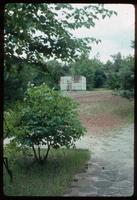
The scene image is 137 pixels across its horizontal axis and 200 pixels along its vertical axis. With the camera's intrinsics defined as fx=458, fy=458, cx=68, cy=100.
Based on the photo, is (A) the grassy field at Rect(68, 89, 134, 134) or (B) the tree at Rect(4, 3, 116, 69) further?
(A) the grassy field at Rect(68, 89, 134, 134)

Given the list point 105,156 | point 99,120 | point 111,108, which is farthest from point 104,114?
point 105,156

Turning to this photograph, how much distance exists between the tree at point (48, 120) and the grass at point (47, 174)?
322 millimetres

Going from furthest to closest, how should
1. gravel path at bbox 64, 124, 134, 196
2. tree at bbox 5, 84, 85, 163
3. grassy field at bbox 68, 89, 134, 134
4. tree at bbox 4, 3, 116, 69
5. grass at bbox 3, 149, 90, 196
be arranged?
grassy field at bbox 68, 89, 134, 134, tree at bbox 5, 84, 85, 163, gravel path at bbox 64, 124, 134, 196, grass at bbox 3, 149, 90, 196, tree at bbox 4, 3, 116, 69

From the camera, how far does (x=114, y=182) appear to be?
5777 mm

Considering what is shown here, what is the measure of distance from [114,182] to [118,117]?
6.94 meters

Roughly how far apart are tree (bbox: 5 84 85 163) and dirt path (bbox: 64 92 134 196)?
548mm

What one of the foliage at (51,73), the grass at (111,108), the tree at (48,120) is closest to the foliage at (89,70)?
the foliage at (51,73)

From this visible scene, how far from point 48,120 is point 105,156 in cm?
177

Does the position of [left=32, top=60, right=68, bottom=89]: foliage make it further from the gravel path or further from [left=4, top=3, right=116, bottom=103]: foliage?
the gravel path

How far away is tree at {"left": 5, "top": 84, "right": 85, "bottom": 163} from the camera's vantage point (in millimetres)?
6219

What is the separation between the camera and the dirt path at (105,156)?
539 centimetres

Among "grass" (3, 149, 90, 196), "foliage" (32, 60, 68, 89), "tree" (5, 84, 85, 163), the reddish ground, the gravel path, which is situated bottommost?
the gravel path

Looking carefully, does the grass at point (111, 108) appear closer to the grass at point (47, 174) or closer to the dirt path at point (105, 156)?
the dirt path at point (105, 156)

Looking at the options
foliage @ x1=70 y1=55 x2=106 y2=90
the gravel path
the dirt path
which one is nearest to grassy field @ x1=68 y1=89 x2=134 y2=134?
the dirt path
